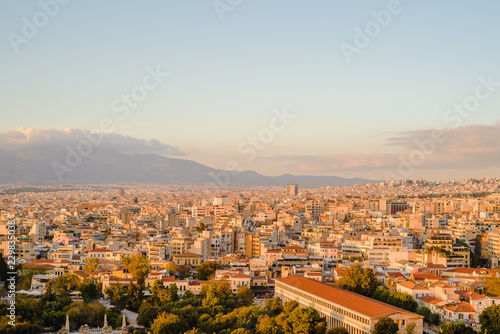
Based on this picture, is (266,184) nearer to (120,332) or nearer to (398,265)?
(398,265)

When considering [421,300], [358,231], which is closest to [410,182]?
[358,231]

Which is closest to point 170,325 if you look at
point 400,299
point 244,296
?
point 244,296

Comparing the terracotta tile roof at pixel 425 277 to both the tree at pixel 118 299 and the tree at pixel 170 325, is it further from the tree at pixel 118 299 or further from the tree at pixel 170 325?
the tree at pixel 118 299

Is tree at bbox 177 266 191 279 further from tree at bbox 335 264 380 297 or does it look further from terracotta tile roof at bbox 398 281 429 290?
terracotta tile roof at bbox 398 281 429 290

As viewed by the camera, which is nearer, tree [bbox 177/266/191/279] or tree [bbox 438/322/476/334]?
tree [bbox 438/322/476/334]

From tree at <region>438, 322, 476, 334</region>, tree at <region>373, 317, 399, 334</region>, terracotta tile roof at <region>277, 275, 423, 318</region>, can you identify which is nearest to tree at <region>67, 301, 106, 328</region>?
terracotta tile roof at <region>277, 275, 423, 318</region>
